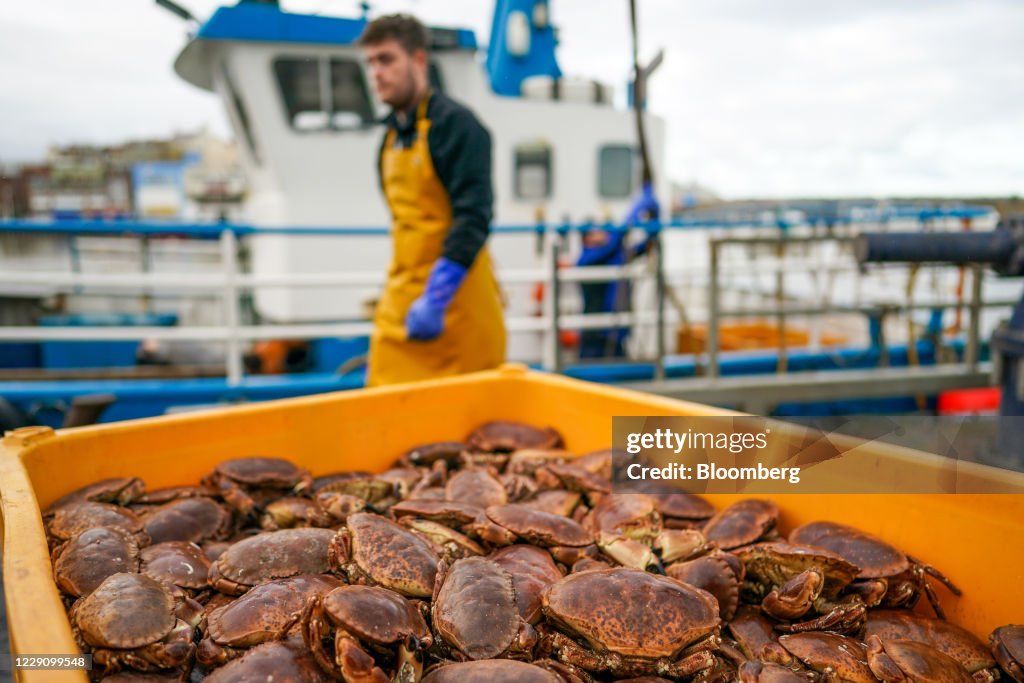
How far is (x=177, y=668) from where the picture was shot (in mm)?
1201

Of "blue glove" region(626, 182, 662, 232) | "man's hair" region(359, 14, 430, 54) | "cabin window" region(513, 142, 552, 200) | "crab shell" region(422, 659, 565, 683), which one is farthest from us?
"cabin window" region(513, 142, 552, 200)

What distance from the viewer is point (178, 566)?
4.84ft

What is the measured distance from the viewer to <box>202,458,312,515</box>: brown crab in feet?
5.98

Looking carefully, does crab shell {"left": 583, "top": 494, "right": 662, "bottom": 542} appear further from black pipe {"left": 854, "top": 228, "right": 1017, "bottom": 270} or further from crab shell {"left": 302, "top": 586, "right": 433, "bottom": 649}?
black pipe {"left": 854, "top": 228, "right": 1017, "bottom": 270}

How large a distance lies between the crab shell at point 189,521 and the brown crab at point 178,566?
9 centimetres

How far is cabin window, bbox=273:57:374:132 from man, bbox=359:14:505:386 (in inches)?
107

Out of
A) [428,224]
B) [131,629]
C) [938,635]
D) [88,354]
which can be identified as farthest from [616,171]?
[131,629]

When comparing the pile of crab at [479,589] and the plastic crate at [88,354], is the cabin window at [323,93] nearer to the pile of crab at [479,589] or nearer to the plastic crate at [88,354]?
the plastic crate at [88,354]

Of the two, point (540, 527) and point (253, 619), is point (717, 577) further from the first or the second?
point (253, 619)

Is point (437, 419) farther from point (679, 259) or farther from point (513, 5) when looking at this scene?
point (679, 259)

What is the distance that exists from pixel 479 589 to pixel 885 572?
0.82 m

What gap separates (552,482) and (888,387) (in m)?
3.37

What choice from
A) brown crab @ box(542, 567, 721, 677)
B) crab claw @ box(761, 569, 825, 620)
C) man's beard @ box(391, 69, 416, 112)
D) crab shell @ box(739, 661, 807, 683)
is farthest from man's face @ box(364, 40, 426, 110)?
crab shell @ box(739, 661, 807, 683)

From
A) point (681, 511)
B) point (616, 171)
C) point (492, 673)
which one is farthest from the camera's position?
point (616, 171)
